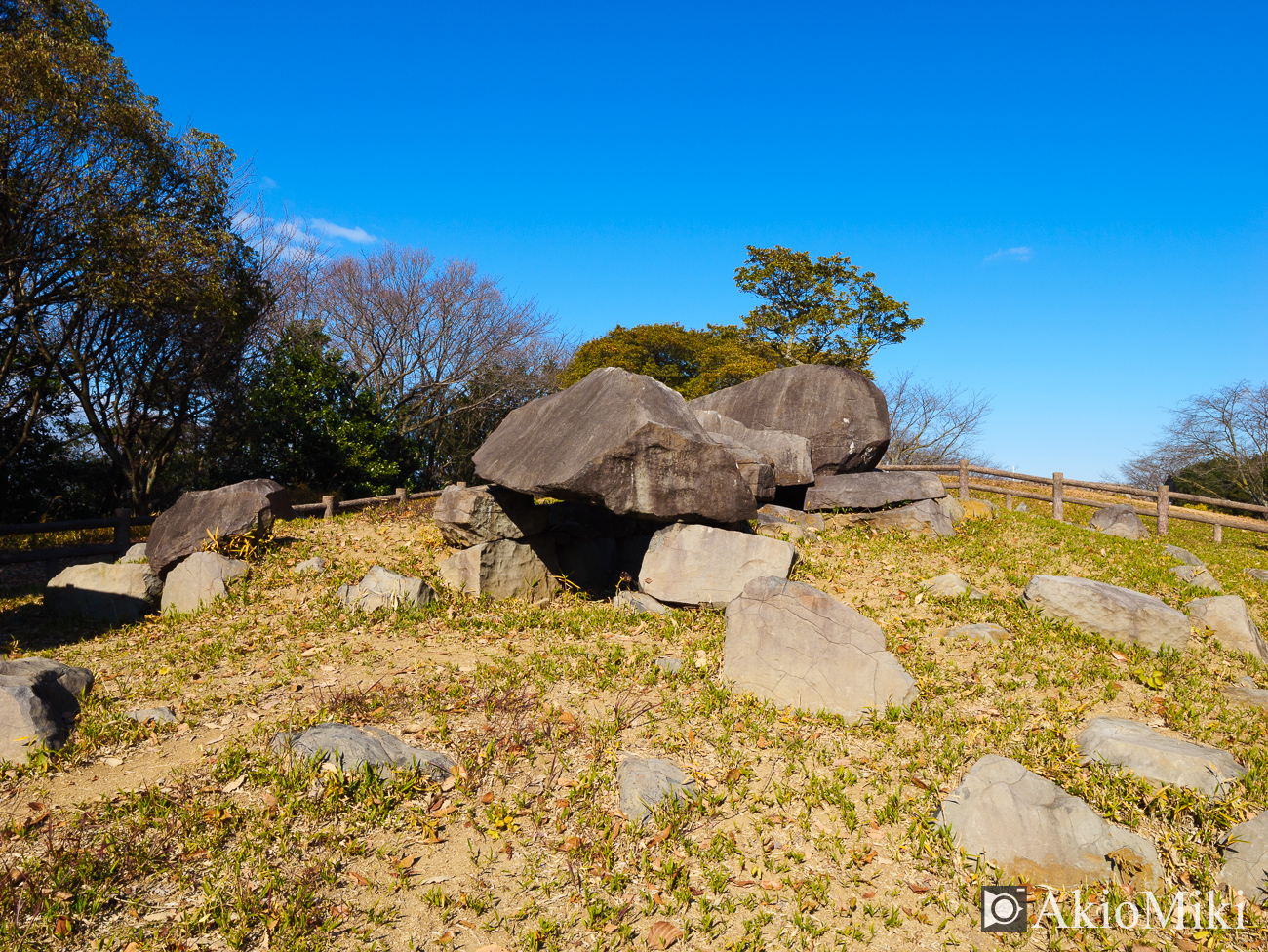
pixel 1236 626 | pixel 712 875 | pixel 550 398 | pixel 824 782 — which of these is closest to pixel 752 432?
pixel 550 398

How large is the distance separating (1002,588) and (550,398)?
23.2 ft

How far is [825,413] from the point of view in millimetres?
14227

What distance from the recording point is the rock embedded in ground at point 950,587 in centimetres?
935

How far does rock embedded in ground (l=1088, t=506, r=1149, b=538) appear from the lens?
16.1 metres

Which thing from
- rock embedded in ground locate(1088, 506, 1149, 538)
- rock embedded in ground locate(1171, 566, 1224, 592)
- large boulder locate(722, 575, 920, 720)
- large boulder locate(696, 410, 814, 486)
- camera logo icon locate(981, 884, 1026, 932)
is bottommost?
camera logo icon locate(981, 884, 1026, 932)

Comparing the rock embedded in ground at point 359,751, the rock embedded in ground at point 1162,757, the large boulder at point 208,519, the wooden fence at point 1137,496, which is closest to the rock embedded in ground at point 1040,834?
the rock embedded in ground at point 1162,757

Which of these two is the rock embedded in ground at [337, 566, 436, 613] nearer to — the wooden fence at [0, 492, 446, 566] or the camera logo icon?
the wooden fence at [0, 492, 446, 566]

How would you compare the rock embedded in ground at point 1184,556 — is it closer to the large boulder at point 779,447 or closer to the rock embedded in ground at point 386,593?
the large boulder at point 779,447

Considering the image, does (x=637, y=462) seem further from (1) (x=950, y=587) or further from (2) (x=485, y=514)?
(1) (x=950, y=587)

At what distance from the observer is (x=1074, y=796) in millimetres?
5047

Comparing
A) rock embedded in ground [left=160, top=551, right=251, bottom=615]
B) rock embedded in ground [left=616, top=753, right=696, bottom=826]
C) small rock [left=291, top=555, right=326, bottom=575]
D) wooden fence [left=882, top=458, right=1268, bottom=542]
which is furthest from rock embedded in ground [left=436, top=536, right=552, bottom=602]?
wooden fence [left=882, top=458, right=1268, bottom=542]

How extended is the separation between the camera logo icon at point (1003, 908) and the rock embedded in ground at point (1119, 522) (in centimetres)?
1409

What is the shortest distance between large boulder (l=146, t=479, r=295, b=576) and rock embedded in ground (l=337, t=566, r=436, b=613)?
8.37 ft

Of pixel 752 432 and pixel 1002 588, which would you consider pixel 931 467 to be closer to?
pixel 752 432
